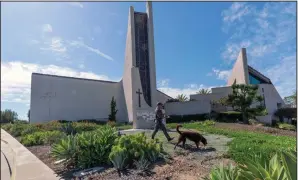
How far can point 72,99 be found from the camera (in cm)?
2994

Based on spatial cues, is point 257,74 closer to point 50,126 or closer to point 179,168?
point 50,126

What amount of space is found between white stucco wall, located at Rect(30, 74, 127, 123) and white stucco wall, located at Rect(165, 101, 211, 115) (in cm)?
637

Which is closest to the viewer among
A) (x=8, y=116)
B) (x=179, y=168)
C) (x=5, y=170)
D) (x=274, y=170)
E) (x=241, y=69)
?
(x=274, y=170)

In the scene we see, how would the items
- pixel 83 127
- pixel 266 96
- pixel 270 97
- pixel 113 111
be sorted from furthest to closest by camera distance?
pixel 270 97 < pixel 266 96 < pixel 113 111 < pixel 83 127

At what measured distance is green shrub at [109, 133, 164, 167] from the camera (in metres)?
5.56

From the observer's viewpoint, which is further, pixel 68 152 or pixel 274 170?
pixel 68 152

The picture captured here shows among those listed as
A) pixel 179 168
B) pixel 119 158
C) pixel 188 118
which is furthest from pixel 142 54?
pixel 179 168

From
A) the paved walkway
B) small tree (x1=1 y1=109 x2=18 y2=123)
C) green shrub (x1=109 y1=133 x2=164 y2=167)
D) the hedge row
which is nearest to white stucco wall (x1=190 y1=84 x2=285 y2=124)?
the hedge row

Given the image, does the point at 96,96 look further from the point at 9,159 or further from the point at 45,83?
the point at 9,159

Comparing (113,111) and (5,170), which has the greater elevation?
(113,111)

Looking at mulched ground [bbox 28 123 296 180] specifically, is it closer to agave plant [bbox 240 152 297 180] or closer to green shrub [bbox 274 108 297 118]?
agave plant [bbox 240 152 297 180]

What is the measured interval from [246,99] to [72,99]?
20.6 meters

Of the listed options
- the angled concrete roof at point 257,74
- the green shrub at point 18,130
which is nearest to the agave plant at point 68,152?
the green shrub at point 18,130

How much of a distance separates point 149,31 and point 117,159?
2806 centimetres
